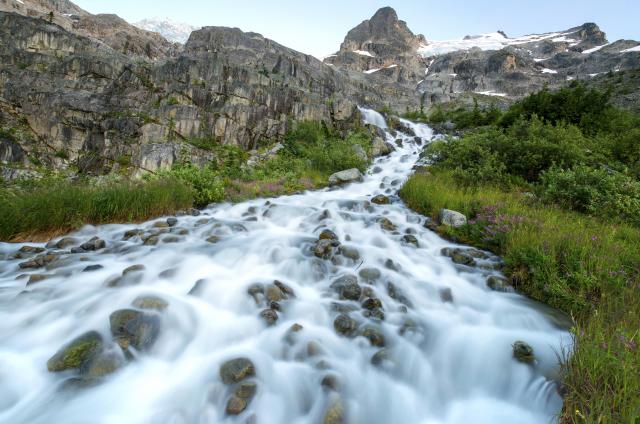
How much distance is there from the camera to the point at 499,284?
4648 millimetres

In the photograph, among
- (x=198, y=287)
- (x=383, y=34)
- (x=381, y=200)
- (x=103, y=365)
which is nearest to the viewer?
(x=103, y=365)

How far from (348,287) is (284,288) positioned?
934 mm

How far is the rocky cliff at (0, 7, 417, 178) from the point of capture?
85.4ft

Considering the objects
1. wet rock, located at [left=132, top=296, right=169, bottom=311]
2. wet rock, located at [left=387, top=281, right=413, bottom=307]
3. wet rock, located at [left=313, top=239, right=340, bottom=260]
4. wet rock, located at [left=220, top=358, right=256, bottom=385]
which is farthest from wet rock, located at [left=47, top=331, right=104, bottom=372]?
wet rock, located at [left=387, top=281, right=413, bottom=307]

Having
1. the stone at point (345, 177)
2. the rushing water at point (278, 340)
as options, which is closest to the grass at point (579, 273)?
the rushing water at point (278, 340)

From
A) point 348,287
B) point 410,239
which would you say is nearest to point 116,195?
point 348,287

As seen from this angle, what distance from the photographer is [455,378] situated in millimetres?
3148

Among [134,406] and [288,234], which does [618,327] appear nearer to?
[134,406]

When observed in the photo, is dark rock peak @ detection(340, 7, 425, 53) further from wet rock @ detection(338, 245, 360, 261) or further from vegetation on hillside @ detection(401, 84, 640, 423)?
wet rock @ detection(338, 245, 360, 261)

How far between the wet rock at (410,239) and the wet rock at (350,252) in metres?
1.50

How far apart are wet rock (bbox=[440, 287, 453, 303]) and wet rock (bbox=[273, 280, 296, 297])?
2.25 metres

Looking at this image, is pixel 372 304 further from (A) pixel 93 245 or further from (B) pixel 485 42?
(B) pixel 485 42

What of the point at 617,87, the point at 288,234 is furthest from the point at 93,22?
the point at 617,87

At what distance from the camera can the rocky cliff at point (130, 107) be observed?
85.4 feet
